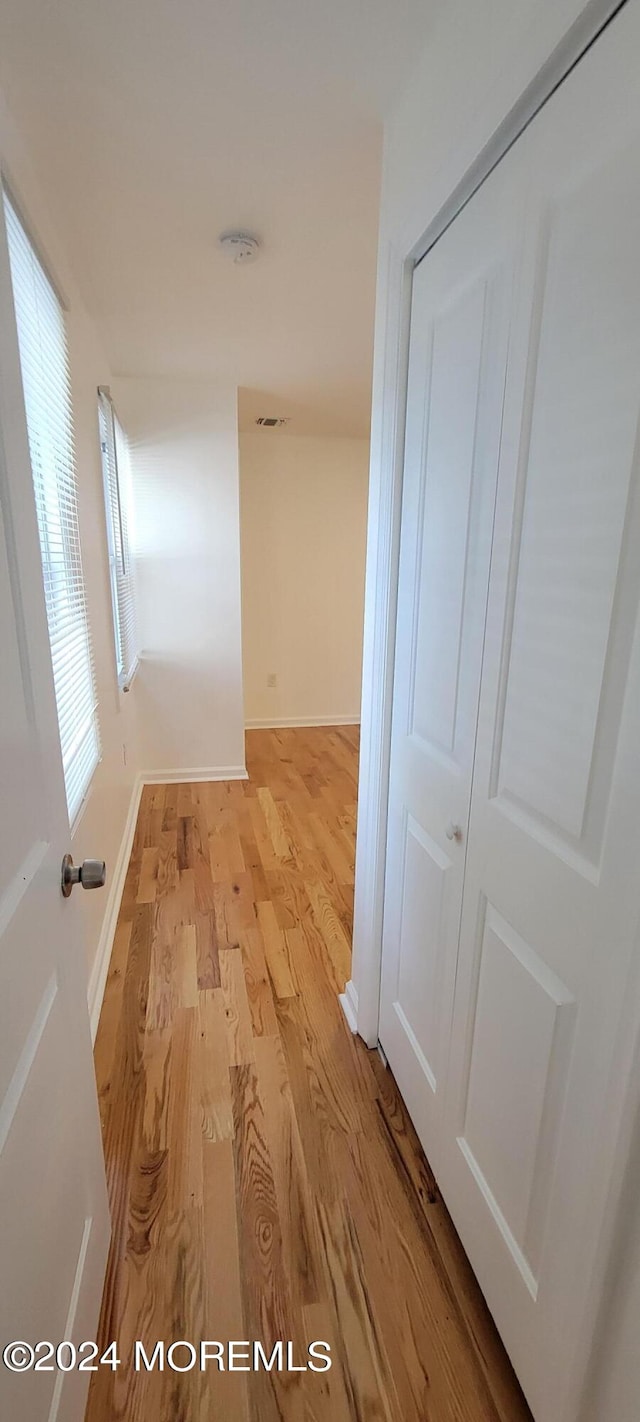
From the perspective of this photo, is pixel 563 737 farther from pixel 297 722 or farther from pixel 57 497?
pixel 297 722

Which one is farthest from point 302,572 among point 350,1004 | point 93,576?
point 350,1004

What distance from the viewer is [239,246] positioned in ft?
5.82

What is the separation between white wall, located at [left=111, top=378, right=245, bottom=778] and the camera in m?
3.28

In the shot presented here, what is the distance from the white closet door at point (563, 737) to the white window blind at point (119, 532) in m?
2.08

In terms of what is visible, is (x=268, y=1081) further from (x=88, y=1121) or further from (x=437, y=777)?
(x=437, y=777)

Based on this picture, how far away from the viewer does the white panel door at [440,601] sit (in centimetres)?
98

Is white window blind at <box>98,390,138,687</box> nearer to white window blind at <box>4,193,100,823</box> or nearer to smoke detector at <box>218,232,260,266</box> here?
white window blind at <box>4,193,100,823</box>

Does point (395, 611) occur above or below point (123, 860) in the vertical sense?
above

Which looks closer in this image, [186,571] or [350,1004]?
[350,1004]

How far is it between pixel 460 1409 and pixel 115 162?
104 inches

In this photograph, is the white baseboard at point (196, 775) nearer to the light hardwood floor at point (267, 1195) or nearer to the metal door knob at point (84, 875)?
the light hardwood floor at point (267, 1195)

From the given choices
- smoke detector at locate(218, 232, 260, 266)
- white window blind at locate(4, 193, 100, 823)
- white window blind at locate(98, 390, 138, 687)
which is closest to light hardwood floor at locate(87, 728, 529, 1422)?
white window blind at locate(4, 193, 100, 823)

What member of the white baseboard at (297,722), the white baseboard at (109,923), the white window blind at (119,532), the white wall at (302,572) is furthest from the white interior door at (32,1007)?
the white baseboard at (297,722)

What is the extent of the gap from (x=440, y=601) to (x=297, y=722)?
3.95m
